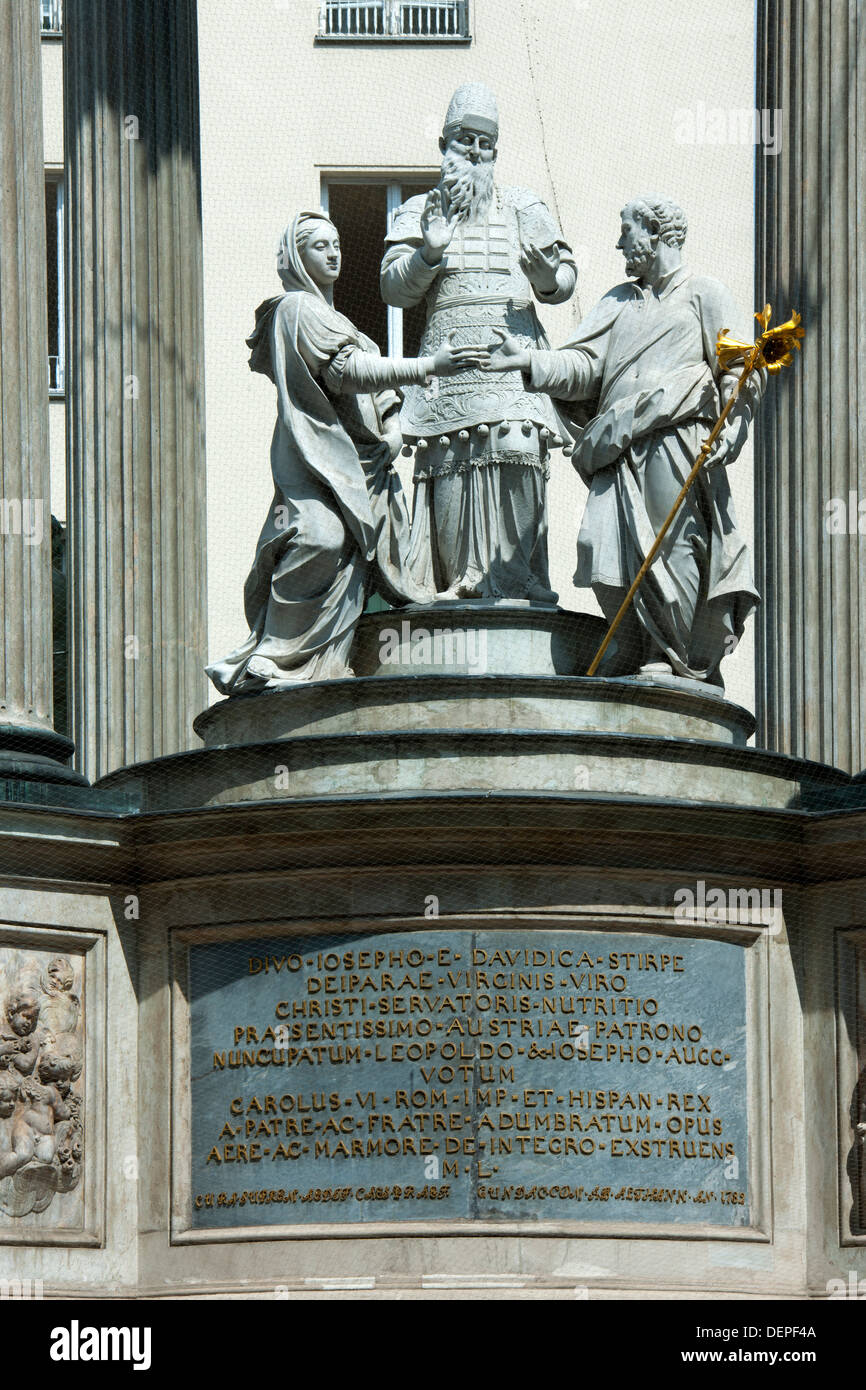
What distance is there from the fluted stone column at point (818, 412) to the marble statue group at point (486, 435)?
1784 millimetres

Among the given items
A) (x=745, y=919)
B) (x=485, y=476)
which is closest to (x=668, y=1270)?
(x=745, y=919)

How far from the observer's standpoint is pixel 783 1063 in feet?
85.4

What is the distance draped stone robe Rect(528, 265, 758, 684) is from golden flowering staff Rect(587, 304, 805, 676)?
162 millimetres

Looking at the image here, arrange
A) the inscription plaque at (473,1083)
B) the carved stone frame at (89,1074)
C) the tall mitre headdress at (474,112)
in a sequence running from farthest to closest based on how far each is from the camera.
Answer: the tall mitre headdress at (474,112) < the carved stone frame at (89,1074) < the inscription plaque at (473,1083)

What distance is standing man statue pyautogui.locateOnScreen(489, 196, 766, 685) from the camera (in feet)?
92.6

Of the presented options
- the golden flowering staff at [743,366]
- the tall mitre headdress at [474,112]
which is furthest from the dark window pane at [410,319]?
the golden flowering staff at [743,366]

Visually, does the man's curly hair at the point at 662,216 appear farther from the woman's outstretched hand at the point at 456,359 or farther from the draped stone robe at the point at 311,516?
the draped stone robe at the point at 311,516

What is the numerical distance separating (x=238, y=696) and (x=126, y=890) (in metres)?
1.94

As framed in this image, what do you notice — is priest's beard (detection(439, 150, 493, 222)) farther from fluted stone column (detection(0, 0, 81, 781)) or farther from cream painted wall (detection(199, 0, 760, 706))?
cream painted wall (detection(199, 0, 760, 706))

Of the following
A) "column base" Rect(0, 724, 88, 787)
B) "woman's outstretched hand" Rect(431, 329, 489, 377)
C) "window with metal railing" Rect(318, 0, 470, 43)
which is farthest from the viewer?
"window with metal railing" Rect(318, 0, 470, 43)

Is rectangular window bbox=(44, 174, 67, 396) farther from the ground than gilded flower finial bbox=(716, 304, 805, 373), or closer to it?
farther from the ground

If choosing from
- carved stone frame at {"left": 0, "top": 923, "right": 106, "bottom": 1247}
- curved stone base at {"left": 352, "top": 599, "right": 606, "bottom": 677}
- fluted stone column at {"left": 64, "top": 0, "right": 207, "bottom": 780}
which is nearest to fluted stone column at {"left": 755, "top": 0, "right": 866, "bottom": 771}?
curved stone base at {"left": 352, "top": 599, "right": 606, "bottom": 677}

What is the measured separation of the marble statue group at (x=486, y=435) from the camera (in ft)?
91.9
